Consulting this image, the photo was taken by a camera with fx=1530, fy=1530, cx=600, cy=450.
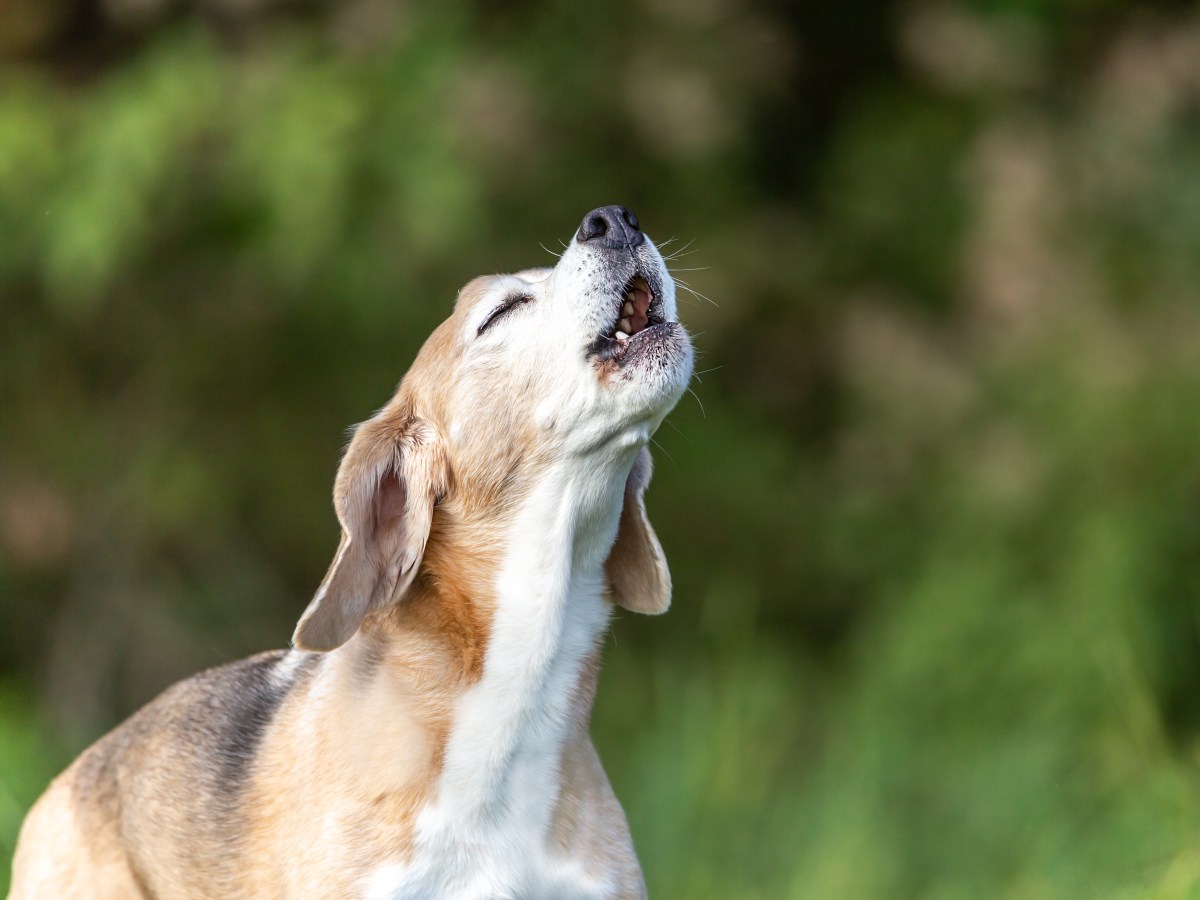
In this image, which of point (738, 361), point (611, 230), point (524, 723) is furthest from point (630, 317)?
point (738, 361)

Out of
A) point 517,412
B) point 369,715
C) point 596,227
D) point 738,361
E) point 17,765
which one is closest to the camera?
point 369,715

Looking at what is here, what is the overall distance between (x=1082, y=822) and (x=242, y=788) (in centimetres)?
344

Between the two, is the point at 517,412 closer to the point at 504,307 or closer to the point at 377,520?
the point at 504,307

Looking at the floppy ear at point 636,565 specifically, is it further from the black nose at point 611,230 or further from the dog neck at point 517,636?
the black nose at point 611,230

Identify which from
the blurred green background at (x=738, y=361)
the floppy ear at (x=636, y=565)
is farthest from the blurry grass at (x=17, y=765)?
the floppy ear at (x=636, y=565)

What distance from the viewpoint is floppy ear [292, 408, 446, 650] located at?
11.9ft

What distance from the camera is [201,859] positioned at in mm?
3900

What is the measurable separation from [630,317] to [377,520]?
835 mm

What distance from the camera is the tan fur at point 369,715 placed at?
362 centimetres

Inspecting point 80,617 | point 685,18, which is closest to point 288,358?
point 80,617

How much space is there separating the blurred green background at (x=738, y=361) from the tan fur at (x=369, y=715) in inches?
84.8

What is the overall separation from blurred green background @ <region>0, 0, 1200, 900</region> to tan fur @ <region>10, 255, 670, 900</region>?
2.15m

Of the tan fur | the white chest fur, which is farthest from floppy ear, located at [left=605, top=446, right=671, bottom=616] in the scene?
the white chest fur

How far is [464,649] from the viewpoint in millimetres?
3779
